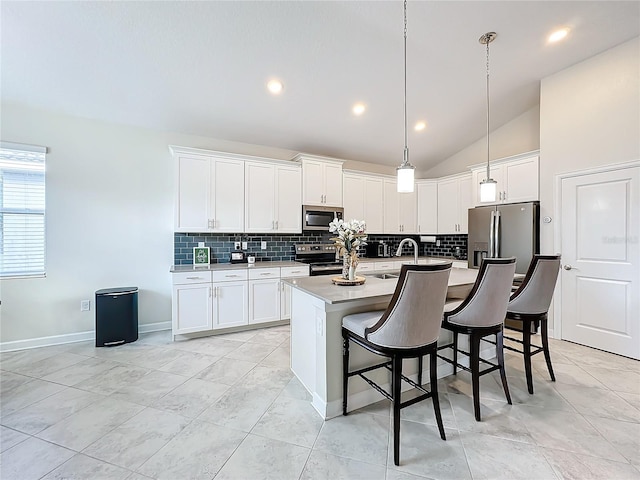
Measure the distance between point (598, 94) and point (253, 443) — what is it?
487 cm

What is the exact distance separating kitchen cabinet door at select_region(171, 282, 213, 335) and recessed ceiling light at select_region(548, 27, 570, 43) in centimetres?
478

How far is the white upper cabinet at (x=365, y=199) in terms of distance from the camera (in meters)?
4.77

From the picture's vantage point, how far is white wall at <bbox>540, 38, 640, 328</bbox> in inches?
114

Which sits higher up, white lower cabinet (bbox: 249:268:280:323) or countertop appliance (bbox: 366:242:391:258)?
countertop appliance (bbox: 366:242:391:258)

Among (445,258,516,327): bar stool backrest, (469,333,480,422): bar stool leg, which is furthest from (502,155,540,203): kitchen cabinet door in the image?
(469,333,480,422): bar stool leg

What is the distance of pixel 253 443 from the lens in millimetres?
1711

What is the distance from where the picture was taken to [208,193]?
371cm

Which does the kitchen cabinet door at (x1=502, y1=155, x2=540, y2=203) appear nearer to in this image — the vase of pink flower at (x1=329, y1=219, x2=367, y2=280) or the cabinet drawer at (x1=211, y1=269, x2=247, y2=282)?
the vase of pink flower at (x1=329, y1=219, x2=367, y2=280)

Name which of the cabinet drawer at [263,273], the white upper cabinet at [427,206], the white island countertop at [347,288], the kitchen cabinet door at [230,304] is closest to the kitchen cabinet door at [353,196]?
the white upper cabinet at [427,206]

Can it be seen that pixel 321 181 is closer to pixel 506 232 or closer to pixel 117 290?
pixel 506 232

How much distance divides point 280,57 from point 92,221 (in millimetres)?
3037

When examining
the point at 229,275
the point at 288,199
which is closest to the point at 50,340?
the point at 229,275

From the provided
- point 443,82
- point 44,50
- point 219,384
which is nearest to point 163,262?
point 219,384

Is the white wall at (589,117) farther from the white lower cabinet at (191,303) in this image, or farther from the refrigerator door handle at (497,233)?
the white lower cabinet at (191,303)
